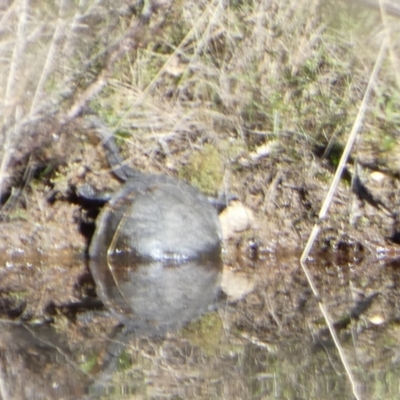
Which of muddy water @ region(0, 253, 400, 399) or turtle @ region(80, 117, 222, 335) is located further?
turtle @ region(80, 117, 222, 335)

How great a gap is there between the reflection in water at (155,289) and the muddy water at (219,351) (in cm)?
11

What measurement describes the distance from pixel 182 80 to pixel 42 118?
1.18m

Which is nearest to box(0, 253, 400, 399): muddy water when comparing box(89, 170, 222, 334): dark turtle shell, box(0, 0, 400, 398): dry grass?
box(89, 170, 222, 334): dark turtle shell

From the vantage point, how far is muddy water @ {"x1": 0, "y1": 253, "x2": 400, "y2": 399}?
307 centimetres

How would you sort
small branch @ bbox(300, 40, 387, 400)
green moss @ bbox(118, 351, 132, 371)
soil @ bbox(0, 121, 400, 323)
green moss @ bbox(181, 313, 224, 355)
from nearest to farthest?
green moss @ bbox(118, 351, 132, 371), green moss @ bbox(181, 313, 224, 355), small branch @ bbox(300, 40, 387, 400), soil @ bbox(0, 121, 400, 323)

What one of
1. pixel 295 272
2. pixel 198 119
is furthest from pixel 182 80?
pixel 295 272

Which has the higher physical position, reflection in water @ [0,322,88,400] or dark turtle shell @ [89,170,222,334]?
reflection in water @ [0,322,88,400]

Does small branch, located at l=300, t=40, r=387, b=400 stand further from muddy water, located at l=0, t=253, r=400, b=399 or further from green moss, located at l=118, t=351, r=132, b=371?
green moss, located at l=118, t=351, r=132, b=371

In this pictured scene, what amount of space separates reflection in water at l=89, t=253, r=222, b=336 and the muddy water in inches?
4.3

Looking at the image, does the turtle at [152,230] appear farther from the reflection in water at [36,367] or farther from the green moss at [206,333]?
the reflection in water at [36,367]

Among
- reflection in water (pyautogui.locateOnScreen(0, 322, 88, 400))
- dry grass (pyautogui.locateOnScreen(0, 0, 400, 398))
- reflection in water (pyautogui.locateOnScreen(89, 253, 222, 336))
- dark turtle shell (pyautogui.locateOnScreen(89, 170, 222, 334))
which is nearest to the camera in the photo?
reflection in water (pyautogui.locateOnScreen(0, 322, 88, 400))

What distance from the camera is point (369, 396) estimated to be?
3.07 metres

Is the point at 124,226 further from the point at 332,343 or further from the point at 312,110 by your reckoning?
the point at 332,343

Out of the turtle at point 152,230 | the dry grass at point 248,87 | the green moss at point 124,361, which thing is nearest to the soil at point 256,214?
the dry grass at point 248,87
